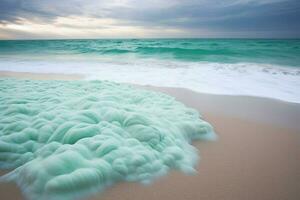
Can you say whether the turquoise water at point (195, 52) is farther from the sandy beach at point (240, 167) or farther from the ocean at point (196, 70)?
the sandy beach at point (240, 167)

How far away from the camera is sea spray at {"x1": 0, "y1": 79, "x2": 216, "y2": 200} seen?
161cm

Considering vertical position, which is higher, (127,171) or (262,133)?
(127,171)

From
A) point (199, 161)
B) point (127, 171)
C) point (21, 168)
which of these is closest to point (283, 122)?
point (199, 161)

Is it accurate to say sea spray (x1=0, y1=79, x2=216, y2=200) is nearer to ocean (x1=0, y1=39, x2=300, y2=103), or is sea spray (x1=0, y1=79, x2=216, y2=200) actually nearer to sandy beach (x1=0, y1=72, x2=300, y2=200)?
sandy beach (x1=0, y1=72, x2=300, y2=200)

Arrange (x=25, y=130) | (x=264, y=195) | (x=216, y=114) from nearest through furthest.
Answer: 1. (x=264, y=195)
2. (x=25, y=130)
3. (x=216, y=114)

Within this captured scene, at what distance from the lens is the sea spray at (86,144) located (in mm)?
1607

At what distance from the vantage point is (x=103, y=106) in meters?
2.82

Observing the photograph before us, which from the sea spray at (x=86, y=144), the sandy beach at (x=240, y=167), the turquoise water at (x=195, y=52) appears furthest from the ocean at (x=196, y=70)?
the sea spray at (x=86, y=144)

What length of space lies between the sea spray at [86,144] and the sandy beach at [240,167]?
0.36 ft

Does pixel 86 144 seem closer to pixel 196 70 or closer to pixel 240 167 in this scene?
pixel 240 167

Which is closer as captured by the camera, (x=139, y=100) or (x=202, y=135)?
(x=202, y=135)

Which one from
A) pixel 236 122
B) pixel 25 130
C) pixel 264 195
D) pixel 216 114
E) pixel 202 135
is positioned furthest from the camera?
pixel 216 114

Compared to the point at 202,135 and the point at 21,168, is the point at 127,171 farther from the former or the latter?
the point at 202,135

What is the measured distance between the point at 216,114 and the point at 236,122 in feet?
1.22
